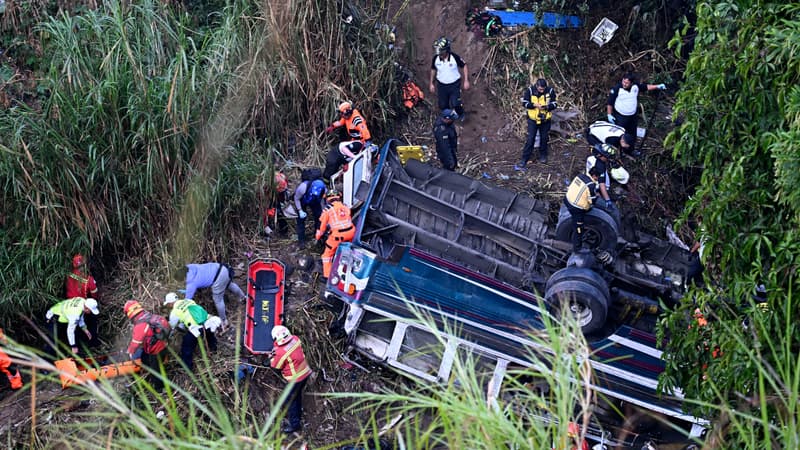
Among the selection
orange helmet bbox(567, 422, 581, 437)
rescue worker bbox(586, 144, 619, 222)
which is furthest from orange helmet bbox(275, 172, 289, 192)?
orange helmet bbox(567, 422, 581, 437)

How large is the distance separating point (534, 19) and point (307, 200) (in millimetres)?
4814

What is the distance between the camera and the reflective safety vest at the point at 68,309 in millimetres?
7754

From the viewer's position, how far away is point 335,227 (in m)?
8.45

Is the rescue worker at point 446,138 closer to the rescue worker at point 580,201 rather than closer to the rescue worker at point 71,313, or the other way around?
the rescue worker at point 580,201

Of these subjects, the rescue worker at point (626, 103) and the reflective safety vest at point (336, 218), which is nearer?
the reflective safety vest at point (336, 218)

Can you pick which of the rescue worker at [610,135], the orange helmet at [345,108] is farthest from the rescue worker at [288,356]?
the rescue worker at [610,135]

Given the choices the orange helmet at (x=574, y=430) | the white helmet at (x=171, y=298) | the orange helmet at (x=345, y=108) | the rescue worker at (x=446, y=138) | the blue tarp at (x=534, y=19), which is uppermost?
the blue tarp at (x=534, y=19)

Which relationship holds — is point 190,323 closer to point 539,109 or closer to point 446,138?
point 446,138

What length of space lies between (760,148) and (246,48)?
6.37 m

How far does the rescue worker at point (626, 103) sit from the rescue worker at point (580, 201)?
247cm

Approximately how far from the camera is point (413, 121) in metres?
11.4

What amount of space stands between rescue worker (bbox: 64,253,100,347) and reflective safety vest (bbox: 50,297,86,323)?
1.31 ft

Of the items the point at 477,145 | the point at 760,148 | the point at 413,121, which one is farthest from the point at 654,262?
the point at 413,121

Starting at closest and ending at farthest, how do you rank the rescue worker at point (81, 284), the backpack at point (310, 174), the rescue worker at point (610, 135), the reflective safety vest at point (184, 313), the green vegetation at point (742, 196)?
the green vegetation at point (742, 196) < the reflective safety vest at point (184, 313) < the rescue worker at point (81, 284) < the backpack at point (310, 174) < the rescue worker at point (610, 135)
